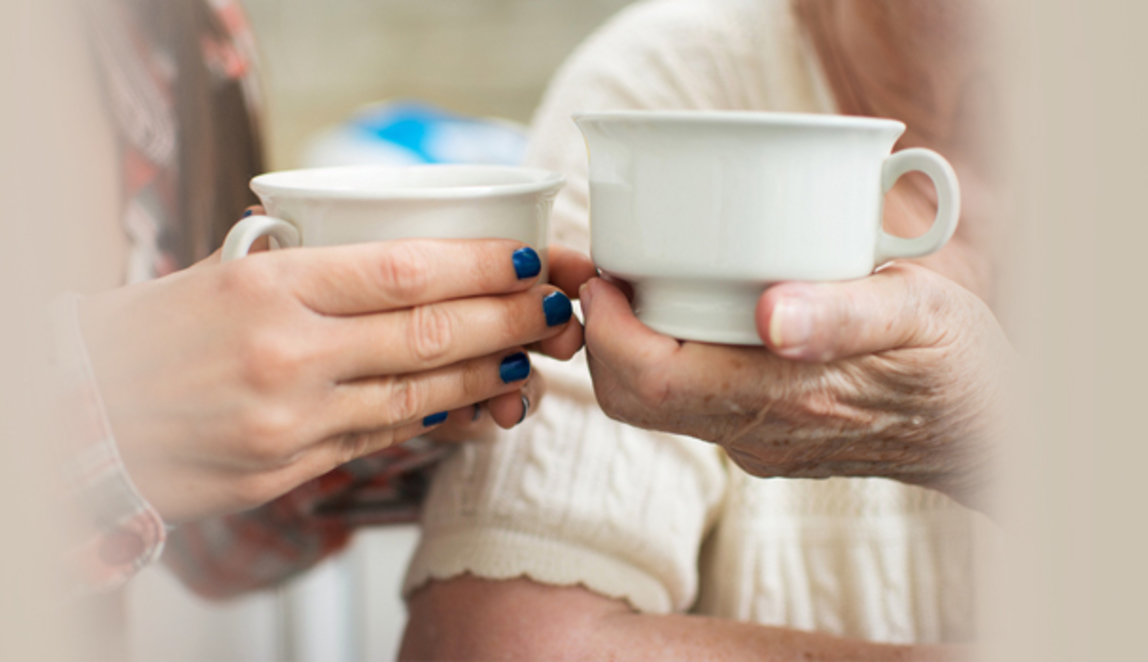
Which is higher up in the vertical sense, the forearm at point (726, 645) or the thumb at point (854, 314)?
the thumb at point (854, 314)

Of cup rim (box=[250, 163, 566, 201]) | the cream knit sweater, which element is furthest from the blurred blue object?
cup rim (box=[250, 163, 566, 201])

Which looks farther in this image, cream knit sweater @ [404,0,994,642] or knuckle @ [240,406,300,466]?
Answer: cream knit sweater @ [404,0,994,642]

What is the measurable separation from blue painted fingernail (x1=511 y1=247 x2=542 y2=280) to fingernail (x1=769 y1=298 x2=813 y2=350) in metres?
0.16

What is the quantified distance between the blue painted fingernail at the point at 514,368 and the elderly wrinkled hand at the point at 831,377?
0.05 meters

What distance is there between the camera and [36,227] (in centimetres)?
50

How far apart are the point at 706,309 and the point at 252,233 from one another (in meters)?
0.26

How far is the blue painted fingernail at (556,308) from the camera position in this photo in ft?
1.67

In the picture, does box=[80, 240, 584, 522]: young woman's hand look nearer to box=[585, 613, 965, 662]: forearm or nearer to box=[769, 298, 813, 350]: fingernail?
box=[769, 298, 813, 350]: fingernail

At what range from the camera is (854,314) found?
42 centimetres

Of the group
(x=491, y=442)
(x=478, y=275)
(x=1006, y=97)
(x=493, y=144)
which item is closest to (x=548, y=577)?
(x=491, y=442)

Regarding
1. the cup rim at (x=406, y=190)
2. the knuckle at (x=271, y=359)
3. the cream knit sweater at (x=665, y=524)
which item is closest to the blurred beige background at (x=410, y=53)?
the cream knit sweater at (x=665, y=524)

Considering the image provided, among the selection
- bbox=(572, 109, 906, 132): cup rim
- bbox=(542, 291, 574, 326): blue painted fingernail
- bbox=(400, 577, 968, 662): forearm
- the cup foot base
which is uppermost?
bbox=(572, 109, 906, 132): cup rim

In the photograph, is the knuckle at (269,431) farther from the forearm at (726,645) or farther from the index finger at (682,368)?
the forearm at (726,645)

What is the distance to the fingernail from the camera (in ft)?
1.30
